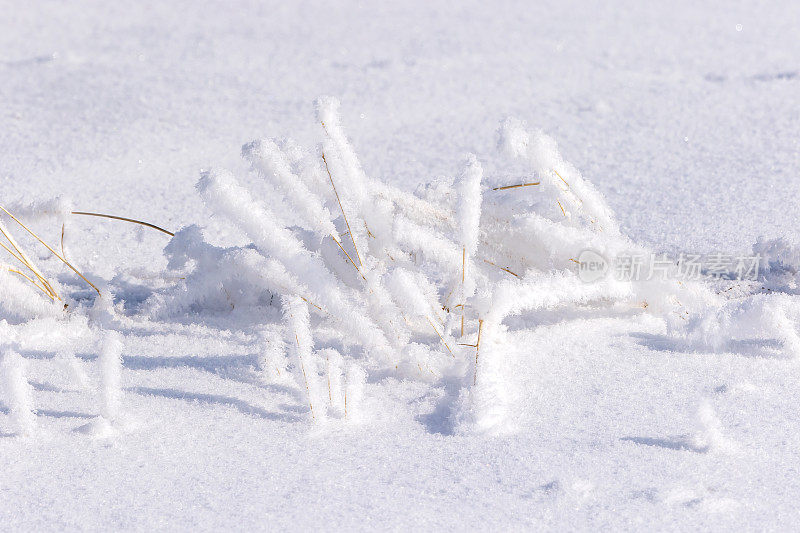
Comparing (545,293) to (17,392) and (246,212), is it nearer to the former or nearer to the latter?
(246,212)

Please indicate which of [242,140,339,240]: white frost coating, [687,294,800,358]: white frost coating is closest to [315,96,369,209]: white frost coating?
[242,140,339,240]: white frost coating

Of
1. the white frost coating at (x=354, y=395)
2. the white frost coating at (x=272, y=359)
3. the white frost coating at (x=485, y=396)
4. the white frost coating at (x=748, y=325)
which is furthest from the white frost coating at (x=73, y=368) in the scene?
the white frost coating at (x=748, y=325)

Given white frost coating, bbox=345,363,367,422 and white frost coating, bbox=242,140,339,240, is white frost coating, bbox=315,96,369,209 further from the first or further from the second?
white frost coating, bbox=345,363,367,422

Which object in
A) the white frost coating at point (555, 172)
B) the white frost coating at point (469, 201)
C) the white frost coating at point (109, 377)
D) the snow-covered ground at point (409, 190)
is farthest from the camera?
the white frost coating at point (555, 172)

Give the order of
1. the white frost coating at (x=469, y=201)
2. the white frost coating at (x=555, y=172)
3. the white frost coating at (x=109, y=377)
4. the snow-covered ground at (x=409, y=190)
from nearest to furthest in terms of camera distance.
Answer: the snow-covered ground at (x=409, y=190) → the white frost coating at (x=109, y=377) → the white frost coating at (x=469, y=201) → the white frost coating at (x=555, y=172)

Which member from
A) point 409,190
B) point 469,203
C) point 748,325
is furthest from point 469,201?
point 409,190

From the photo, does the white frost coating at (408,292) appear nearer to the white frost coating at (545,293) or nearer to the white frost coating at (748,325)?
the white frost coating at (545,293)
